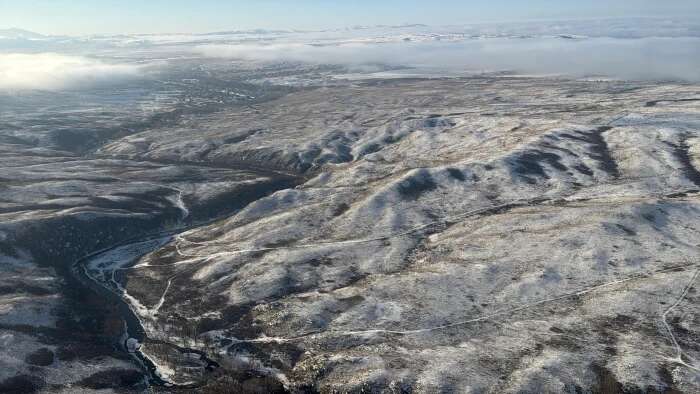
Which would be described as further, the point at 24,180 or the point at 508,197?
the point at 24,180

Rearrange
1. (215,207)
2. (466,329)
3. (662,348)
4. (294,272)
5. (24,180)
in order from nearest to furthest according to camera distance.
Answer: (662,348) → (466,329) → (294,272) → (215,207) → (24,180)

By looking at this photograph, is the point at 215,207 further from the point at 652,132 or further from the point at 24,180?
the point at 652,132

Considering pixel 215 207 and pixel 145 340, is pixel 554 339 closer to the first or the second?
pixel 145 340

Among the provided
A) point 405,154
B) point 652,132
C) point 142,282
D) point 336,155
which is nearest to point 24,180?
point 142,282

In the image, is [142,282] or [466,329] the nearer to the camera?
[466,329]

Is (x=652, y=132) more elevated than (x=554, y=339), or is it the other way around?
(x=652, y=132)

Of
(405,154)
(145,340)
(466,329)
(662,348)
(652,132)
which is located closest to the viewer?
(662,348)

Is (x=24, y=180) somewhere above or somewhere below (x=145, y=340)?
above

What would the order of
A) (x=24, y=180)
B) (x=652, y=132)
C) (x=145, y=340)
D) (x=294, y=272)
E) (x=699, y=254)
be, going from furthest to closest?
(x=652, y=132) < (x=24, y=180) < (x=294, y=272) < (x=699, y=254) < (x=145, y=340)

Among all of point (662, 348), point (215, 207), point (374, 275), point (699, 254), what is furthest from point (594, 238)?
point (215, 207)
